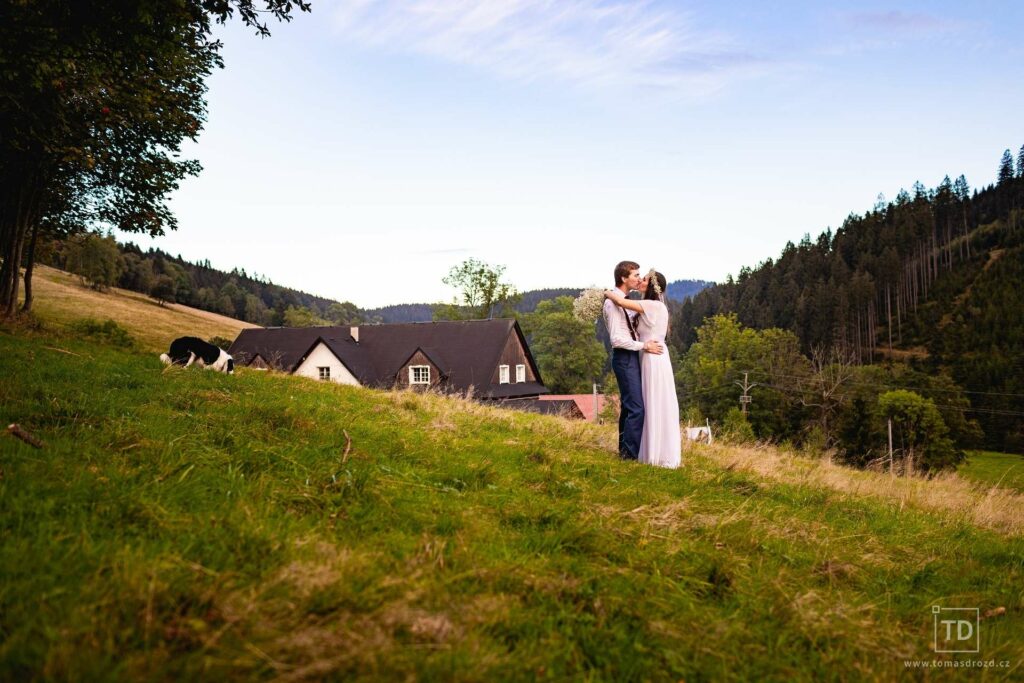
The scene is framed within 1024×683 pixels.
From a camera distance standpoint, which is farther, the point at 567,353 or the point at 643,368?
the point at 567,353

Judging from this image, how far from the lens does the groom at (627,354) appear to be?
8.38m

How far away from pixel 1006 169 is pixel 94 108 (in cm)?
24713

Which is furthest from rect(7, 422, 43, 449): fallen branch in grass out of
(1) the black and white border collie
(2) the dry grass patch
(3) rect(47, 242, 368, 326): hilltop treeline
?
(3) rect(47, 242, 368, 326): hilltop treeline

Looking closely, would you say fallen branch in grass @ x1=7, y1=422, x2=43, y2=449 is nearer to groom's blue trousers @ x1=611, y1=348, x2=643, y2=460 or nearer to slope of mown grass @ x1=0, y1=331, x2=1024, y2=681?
slope of mown grass @ x1=0, y1=331, x2=1024, y2=681

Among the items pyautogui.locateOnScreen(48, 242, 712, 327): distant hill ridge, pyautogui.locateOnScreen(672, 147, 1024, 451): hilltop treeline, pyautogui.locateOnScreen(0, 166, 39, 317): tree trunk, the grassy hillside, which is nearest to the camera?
pyautogui.locateOnScreen(0, 166, 39, 317): tree trunk

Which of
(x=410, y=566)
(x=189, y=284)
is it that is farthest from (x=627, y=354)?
(x=189, y=284)

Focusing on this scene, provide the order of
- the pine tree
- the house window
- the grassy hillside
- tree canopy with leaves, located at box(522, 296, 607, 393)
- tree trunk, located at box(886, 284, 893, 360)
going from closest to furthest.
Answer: the house window, the grassy hillside, tree canopy with leaves, located at box(522, 296, 607, 393), tree trunk, located at box(886, 284, 893, 360), the pine tree

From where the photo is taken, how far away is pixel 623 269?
8.68m

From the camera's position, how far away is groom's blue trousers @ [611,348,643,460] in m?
8.37

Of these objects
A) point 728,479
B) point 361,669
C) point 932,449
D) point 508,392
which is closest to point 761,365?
point 932,449

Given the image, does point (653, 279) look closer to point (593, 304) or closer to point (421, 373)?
point (593, 304)

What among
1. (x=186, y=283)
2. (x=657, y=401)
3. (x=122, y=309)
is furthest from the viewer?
(x=186, y=283)

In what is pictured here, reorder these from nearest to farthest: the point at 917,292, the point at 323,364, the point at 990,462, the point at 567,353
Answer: the point at 323,364
the point at 990,462
the point at 567,353
the point at 917,292

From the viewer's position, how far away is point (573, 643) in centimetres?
271
